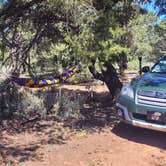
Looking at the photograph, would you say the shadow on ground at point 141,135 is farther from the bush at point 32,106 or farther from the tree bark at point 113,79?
the tree bark at point 113,79

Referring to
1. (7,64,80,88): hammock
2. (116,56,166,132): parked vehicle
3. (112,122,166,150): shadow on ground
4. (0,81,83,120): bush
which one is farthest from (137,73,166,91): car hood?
(0,81,83,120): bush

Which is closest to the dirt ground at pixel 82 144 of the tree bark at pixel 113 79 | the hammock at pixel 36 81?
the hammock at pixel 36 81

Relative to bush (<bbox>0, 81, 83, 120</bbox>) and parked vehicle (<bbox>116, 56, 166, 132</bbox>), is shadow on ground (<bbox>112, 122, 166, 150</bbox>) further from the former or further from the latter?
bush (<bbox>0, 81, 83, 120</bbox>)

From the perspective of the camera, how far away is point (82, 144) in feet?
16.7

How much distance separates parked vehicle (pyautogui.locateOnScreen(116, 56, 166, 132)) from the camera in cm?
489

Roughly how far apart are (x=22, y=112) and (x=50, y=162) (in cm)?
260

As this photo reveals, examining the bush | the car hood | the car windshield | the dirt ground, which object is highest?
the car windshield

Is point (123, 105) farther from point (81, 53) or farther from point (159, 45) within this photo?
point (159, 45)

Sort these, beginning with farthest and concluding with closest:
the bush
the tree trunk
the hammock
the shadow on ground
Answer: the tree trunk, the hammock, the bush, the shadow on ground

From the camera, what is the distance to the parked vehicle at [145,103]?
4887 millimetres

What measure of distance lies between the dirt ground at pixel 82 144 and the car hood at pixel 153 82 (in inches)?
36.9

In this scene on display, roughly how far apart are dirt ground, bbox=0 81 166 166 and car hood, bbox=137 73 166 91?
36.9 inches

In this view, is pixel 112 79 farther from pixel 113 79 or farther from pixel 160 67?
pixel 160 67

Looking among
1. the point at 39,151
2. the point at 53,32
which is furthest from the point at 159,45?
the point at 39,151
